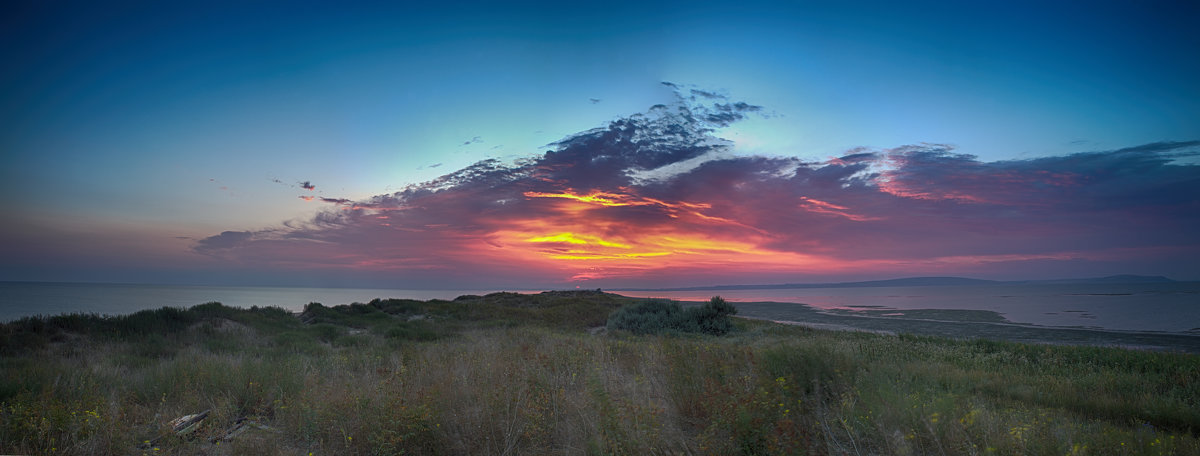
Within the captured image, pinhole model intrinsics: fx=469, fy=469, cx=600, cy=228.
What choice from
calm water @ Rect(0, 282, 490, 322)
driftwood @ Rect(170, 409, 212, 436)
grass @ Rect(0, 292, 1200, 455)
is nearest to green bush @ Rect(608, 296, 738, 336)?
grass @ Rect(0, 292, 1200, 455)

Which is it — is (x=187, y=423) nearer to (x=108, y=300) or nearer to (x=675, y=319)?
(x=675, y=319)

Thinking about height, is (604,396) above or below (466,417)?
above

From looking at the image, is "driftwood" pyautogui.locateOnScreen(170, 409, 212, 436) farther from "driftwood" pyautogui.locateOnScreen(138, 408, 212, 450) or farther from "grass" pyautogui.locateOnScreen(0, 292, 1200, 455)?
"grass" pyautogui.locateOnScreen(0, 292, 1200, 455)

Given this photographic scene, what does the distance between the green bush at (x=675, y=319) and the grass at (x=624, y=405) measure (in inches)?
395

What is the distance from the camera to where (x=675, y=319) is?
21953mm

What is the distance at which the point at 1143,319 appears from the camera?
25.2 metres

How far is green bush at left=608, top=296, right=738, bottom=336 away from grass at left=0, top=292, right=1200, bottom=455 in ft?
32.9

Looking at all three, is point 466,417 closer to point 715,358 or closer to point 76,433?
point 76,433

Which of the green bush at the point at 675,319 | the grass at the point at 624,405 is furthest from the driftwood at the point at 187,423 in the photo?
the green bush at the point at 675,319

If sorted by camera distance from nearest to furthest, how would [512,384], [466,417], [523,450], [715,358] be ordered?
1. [523,450]
2. [466,417]
3. [512,384]
4. [715,358]

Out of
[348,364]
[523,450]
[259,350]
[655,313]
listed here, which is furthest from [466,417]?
[655,313]

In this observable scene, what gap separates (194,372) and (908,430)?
36.1ft

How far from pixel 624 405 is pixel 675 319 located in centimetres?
1716

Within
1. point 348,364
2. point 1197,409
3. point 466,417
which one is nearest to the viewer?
point 466,417
